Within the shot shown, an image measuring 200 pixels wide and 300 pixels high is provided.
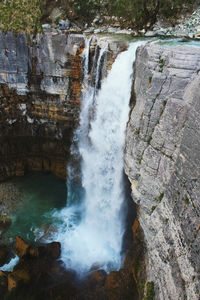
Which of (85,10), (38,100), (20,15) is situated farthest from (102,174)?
(85,10)

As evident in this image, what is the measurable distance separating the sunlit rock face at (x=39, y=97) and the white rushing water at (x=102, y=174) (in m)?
0.93

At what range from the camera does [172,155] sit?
702 centimetres

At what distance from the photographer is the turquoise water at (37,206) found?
538 inches

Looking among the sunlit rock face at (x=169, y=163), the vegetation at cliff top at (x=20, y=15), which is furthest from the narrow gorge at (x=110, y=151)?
the vegetation at cliff top at (x=20, y=15)

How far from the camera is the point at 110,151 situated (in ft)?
38.8

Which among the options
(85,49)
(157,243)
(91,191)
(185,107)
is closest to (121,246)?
(91,191)

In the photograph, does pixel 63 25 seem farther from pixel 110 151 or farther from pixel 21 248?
pixel 21 248

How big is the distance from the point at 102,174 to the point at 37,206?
581cm

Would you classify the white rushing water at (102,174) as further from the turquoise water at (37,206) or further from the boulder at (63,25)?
the boulder at (63,25)

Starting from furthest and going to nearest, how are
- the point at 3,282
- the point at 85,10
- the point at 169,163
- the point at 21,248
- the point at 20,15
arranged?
the point at 85,10
the point at 20,15
the point at 21,248
the point at 3,282
the point at 169,163

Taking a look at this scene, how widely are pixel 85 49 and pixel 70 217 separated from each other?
34.3 ft

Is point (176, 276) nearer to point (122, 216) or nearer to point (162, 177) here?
point (162, 177)

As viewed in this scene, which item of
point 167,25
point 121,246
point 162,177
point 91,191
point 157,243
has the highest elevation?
point 167,25

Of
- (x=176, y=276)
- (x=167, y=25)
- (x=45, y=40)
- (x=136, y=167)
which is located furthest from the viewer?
(x=167, y=25)
